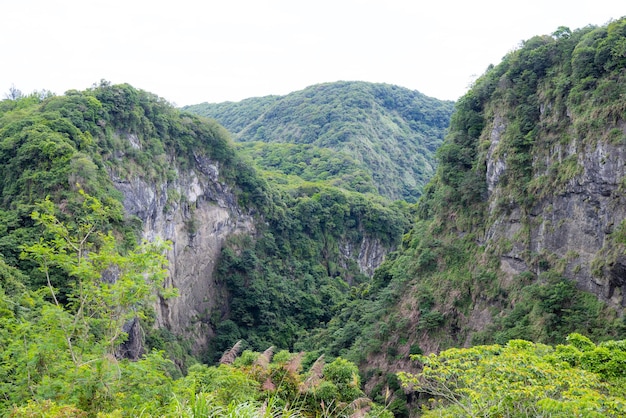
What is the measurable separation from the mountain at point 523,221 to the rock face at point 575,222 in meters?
0.05

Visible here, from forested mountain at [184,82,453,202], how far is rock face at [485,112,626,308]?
44.0 m

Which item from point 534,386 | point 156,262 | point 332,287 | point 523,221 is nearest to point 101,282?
point 156,262

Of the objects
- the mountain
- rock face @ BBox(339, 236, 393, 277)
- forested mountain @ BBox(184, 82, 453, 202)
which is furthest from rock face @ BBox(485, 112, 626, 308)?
forested mountain @ BBox(184, 82, 453, 202)

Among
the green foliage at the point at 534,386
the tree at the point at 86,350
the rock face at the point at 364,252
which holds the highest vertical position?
the tree at the point at 86,350

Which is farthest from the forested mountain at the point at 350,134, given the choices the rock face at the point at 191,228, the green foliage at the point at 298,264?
the rock face at the point at 191,228

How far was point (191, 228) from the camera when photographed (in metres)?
42.7

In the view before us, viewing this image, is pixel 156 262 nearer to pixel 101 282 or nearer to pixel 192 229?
pixel 101 282

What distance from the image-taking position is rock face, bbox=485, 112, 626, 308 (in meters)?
22.0

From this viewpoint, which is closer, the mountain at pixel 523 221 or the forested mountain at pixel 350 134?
the mountain at pixel 523 221

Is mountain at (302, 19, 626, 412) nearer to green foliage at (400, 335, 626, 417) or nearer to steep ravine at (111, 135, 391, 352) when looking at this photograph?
green foliage at (400, 335, 626, 417)

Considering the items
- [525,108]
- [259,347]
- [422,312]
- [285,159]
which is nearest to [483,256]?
[422,312]

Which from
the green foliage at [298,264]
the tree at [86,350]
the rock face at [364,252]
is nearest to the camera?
the tree at [86,350]

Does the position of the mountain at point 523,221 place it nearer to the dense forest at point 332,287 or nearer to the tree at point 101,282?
the dense forest at point 332,287

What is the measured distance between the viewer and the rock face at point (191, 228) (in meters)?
36.5
